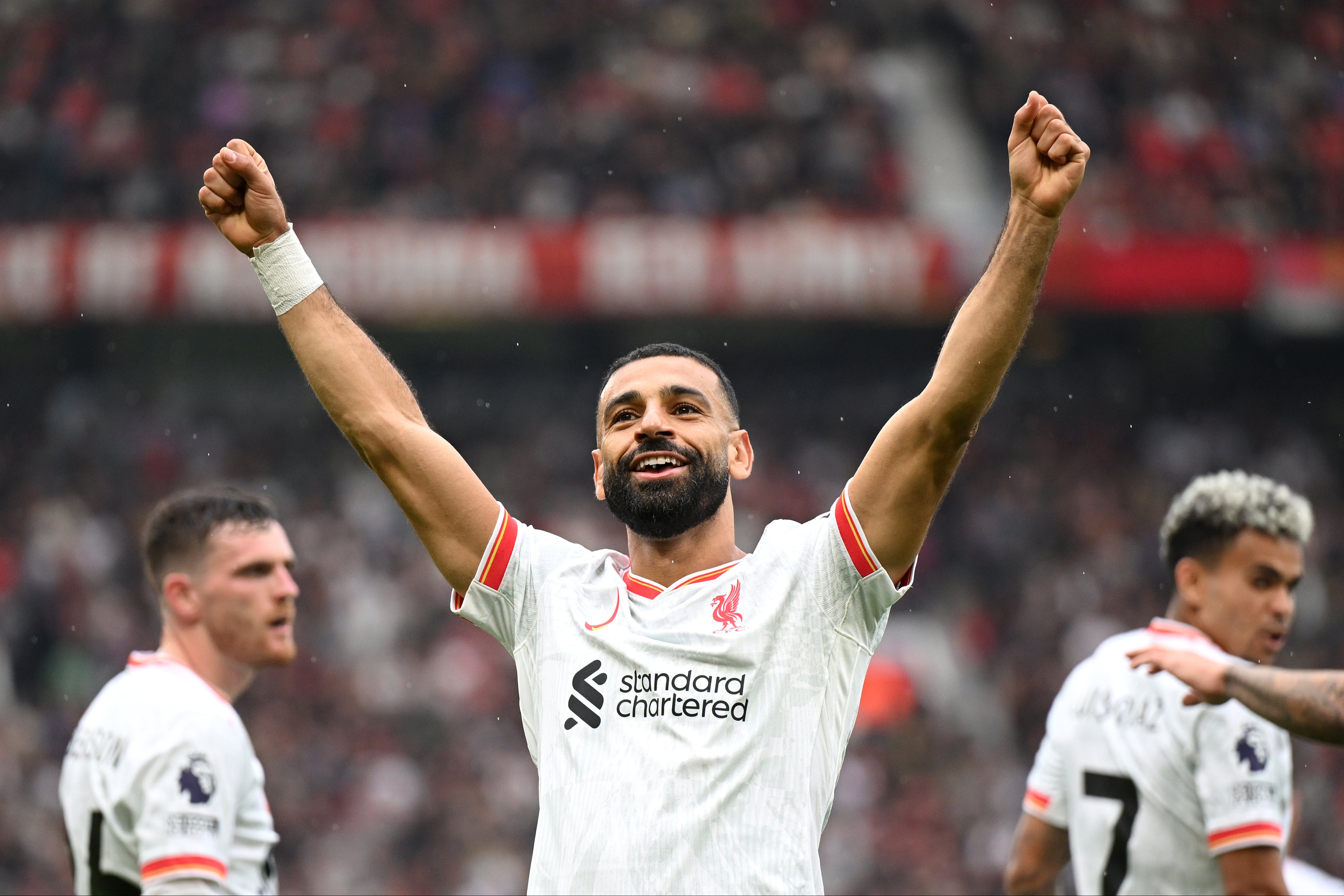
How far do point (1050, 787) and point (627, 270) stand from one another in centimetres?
1207

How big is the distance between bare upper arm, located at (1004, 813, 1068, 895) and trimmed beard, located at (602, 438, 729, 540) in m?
2.34

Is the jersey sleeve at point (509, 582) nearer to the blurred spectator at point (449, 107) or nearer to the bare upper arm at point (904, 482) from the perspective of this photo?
the bare upper arm at point (904, 482)

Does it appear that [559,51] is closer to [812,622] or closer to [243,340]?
[243,340]

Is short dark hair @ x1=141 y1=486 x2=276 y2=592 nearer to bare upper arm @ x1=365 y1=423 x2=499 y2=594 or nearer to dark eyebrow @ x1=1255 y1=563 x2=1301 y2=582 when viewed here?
bare upper arm @ x1=365 y1=423 x2=499 y2=594

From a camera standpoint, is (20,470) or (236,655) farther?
(20,470)

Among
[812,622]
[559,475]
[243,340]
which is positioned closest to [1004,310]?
[812,622]

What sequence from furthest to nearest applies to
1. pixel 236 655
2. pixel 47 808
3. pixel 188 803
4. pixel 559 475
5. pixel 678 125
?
pixel 678 125 → pixel 559 475 → pixel 47 808 → pixel 236 655 → pixel 188 803

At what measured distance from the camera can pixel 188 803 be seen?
443cm

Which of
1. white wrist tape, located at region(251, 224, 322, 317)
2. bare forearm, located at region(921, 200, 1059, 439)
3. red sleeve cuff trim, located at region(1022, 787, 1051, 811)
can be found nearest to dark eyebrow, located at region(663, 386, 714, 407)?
bare forearm, located at region(921, 200, 1059, 439)

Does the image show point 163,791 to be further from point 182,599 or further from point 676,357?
point 676,357

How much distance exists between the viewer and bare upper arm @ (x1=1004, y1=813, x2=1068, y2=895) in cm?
529

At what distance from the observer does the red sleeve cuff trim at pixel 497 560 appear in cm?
352

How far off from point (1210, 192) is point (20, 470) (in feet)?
44.6

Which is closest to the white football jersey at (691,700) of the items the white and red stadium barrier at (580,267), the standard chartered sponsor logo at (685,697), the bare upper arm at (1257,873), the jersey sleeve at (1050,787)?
the standard chartered sponsor logo at (685,697)
